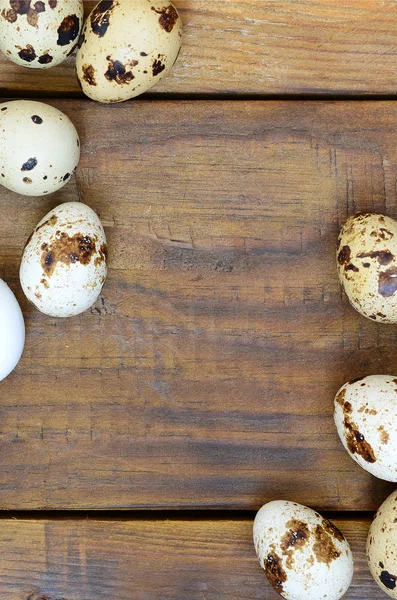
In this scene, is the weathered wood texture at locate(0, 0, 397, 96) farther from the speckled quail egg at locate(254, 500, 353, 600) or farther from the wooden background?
the speckled quail egg at locate(254, 500, 353, 600)

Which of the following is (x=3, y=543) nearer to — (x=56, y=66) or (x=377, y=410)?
(x=377, y=410)

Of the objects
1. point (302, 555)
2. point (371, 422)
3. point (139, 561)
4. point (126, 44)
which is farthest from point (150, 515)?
point (126, 44)

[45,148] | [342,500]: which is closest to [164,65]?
[45,148]

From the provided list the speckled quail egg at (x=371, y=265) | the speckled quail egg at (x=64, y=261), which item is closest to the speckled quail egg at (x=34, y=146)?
Result: the speckled quail egg at (x=64, y=261)

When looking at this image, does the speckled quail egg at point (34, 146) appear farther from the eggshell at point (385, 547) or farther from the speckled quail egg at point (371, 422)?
the eggshell at point (385, 547)

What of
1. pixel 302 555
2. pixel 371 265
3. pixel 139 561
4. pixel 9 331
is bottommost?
pixel 139 561

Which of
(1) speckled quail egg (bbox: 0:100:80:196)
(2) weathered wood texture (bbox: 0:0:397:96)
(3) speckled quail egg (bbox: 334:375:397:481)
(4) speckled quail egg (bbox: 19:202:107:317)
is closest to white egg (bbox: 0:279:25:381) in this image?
(4) speckled quail egg (bbox: 19:202:107:317)

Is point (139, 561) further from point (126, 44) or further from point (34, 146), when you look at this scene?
point (126, 44)
